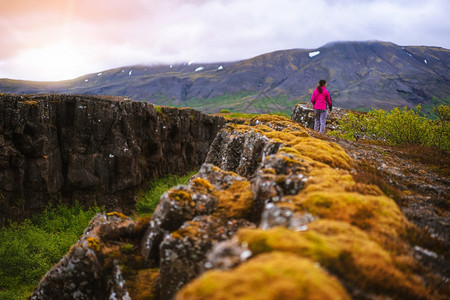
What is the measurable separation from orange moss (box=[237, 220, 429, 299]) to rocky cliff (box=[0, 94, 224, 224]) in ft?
137

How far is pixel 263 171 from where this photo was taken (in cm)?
1189

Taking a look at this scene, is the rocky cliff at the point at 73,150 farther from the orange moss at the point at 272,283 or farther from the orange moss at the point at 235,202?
the orange moss at the point at 272,283

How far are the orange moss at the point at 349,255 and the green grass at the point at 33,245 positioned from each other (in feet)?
97.6

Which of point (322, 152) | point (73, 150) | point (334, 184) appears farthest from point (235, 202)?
point (73, 150)

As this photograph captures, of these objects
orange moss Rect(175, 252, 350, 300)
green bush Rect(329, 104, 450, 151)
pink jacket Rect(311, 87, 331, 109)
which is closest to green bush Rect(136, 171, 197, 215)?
pink jacket Rect(311, 87, 331, 109)

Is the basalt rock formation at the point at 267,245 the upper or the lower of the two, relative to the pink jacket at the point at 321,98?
lower

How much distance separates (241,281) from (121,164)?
49346mm

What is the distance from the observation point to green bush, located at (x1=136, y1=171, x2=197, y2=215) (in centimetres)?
5241

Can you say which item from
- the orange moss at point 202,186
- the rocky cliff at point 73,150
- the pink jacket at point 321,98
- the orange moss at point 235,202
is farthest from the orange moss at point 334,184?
the rocky cliff at point 73,150

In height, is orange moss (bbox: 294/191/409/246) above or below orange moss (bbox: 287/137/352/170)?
below

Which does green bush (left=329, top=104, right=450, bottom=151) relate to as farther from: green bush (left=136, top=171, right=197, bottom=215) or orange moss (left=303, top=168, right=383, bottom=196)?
green bush (left=136, top=171, right=197, bottom=215)

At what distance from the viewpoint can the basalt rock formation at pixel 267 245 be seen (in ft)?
18.6

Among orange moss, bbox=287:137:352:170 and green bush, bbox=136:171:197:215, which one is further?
green bush, bbox=136:171:197:215

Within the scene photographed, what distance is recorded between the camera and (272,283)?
202 inches
